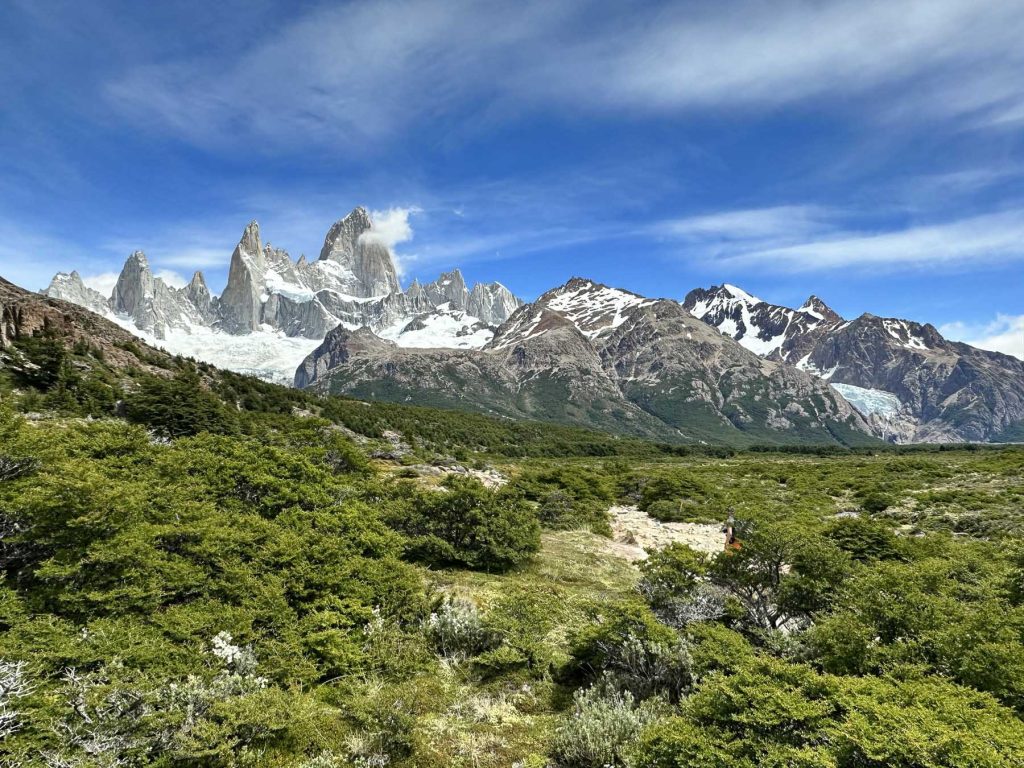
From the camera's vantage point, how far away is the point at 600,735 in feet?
32.0

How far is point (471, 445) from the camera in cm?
13062

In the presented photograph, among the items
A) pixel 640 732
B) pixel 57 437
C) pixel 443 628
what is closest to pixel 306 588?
pixel 443 628

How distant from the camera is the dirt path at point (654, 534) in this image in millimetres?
31850

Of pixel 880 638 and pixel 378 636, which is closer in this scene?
pixel 880 638

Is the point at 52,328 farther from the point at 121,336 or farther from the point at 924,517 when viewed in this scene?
the point at 924,517

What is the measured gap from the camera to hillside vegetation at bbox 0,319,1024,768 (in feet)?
27.1

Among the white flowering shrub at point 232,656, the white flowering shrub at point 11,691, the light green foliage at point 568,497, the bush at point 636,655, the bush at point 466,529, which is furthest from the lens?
the light green foliage at point 568,497

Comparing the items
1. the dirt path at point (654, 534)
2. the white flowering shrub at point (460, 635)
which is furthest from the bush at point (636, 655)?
the dirt path at point (654, 534)

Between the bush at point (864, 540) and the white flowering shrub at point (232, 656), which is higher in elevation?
the bush at point (864, 540)

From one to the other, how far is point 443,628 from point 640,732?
7.47 m

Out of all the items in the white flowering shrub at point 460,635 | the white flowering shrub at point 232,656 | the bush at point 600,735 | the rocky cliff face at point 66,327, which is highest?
the rocky cliff face at point 66,327

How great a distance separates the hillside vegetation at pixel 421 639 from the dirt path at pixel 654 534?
323 inches

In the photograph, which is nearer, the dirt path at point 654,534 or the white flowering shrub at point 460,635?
the white flowering shrub at point 460,635

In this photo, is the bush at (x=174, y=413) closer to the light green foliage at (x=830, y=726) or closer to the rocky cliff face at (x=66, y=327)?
the rocky cliff face at (x=66, y=327)
